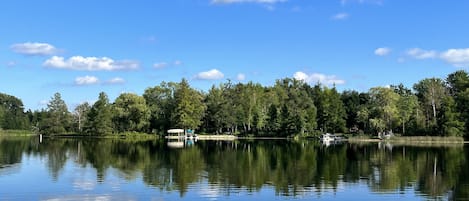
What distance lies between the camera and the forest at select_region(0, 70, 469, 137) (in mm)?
100625

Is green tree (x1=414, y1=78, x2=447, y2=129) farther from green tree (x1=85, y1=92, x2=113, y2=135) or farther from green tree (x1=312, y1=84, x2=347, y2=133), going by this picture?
green tree (x1=85, y1=92, x2=113, y2=135)

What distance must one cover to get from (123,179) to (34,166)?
11571mm

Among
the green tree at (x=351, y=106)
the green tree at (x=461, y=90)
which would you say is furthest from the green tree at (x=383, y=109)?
the green tree at (x=461, y=90)

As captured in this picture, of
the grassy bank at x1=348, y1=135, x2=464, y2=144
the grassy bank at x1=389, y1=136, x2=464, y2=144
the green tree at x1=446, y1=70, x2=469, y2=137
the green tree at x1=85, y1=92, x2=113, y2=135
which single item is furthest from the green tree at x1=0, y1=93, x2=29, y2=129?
the green tree at x1=446, y1=70, x2=469, y2=137

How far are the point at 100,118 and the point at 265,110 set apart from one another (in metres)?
37.3

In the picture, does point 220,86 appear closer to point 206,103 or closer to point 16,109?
point 206,103

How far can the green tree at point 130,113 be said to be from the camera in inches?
4594

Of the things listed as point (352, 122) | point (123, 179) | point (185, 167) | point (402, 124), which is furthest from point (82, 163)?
point (352, 122)

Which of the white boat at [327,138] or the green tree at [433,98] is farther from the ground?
the green tree at [433,98]

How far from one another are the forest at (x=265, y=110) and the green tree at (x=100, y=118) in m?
0.22

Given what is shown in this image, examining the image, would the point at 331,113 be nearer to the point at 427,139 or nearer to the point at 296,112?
the point at 296,112

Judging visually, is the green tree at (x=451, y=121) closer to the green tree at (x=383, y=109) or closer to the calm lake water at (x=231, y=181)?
the green tree at (x=383, y=109)

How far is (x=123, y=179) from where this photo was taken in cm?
3008

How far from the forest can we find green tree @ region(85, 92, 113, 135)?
0.22m
